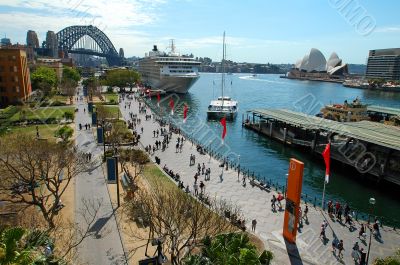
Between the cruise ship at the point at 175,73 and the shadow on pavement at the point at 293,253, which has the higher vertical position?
the cruise ship at the point at 175,73

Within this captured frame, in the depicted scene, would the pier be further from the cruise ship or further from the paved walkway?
the cruise ship

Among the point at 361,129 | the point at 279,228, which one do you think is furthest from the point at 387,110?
the point at 279,228

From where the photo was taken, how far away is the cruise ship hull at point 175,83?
379 ft

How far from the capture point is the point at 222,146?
53219mm

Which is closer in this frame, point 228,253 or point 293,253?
point 228,253

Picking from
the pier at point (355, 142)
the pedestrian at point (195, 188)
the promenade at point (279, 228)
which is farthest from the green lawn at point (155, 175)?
the pier at point (355, 142)

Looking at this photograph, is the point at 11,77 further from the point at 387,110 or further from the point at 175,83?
the point at 387,110

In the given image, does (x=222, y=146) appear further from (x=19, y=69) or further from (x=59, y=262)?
(x=19, y=69)

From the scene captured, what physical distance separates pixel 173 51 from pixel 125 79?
27.9 metres

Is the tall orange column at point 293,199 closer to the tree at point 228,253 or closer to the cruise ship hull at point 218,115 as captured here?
the tree at point 228,253

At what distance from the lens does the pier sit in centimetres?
3747

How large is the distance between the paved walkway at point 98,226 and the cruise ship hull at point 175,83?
8071cm

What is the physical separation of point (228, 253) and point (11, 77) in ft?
241

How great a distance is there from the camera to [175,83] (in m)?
118
